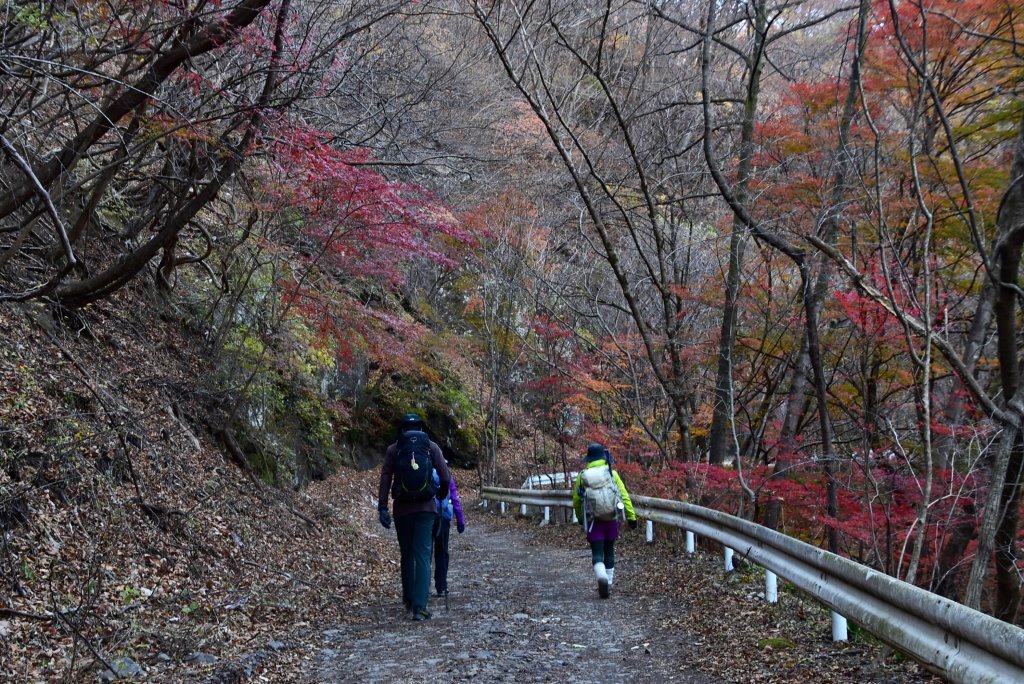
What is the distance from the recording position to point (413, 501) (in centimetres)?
754

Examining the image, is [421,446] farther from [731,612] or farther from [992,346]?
[992,346]

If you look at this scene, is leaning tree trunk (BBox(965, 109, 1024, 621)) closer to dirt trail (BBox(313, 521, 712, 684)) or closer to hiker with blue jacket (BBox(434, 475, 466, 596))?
dirt trail (BBox(313, 521, 712, 684))

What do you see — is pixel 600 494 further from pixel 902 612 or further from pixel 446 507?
pixel 902 612

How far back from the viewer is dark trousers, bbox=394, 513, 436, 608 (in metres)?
7.29

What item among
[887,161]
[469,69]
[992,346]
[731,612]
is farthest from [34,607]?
[469,69]

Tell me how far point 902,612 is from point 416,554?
4.29m

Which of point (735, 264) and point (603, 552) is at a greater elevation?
point (735, 264)

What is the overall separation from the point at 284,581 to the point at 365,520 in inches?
414

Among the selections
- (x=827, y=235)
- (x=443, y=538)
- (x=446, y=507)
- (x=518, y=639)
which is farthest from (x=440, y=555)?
(x=827, y=235)

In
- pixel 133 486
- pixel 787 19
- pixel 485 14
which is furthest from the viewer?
pixel 787 19

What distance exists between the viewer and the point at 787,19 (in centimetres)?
1492

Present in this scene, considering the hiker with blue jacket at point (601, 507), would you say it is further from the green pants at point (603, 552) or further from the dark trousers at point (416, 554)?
the dark trousers at point (416, 554)

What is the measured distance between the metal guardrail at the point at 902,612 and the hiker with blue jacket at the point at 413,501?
2840 mm

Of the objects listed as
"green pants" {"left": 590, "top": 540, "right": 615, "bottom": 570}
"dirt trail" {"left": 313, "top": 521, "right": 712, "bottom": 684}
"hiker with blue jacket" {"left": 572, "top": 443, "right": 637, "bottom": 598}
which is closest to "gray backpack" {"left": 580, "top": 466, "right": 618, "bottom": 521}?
"hiker with blue jacket" {"left": 572, "top": 443, "right": 637, "bottom": 598}
